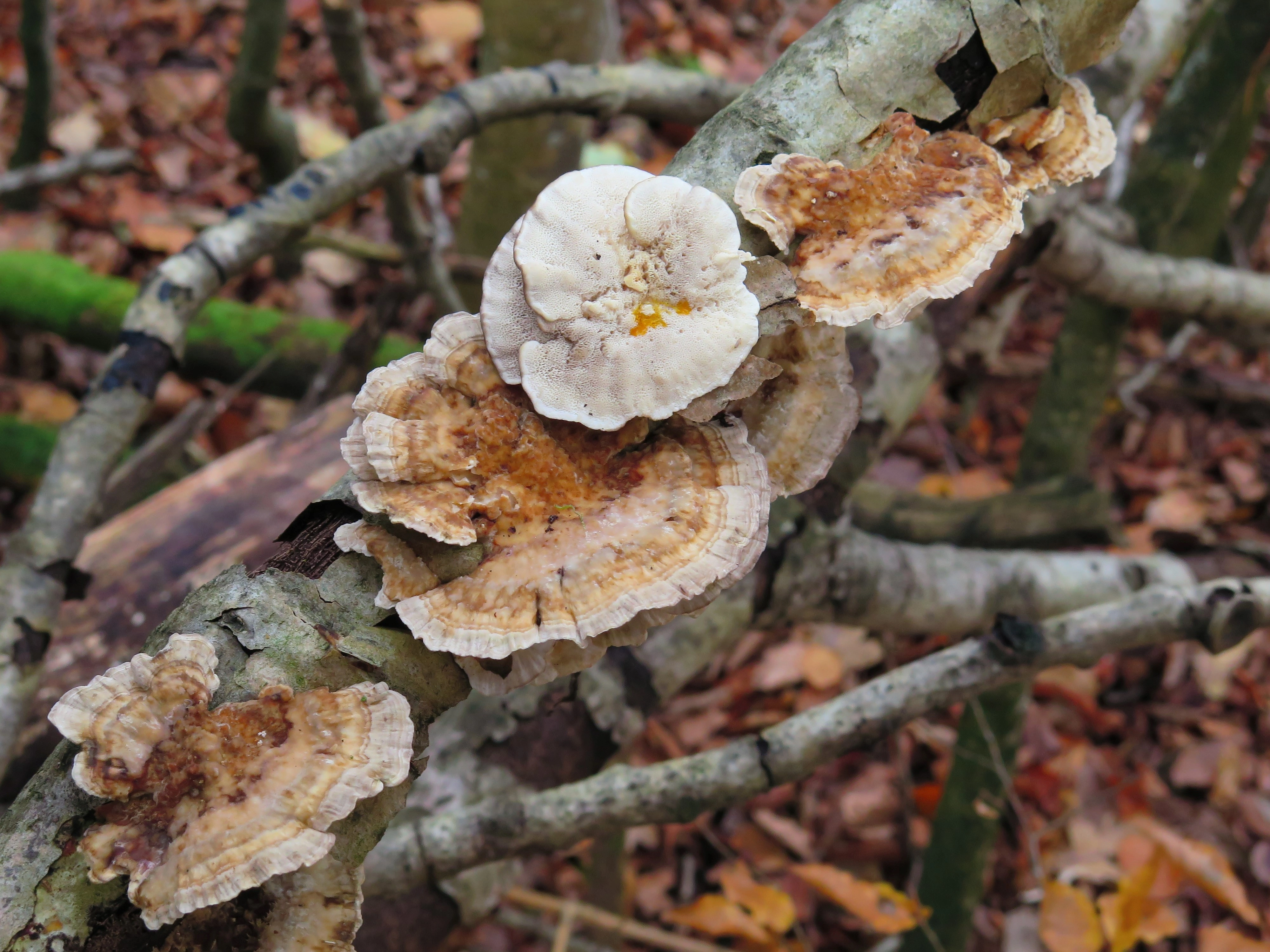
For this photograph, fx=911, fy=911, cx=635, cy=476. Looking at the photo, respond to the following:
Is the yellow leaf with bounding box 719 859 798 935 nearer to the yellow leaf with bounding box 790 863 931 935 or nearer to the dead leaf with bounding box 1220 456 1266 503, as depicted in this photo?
the yellow leaf with bounding box 790 863 931 935

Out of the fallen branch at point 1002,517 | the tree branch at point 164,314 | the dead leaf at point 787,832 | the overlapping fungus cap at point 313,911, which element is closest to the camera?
the overlapping fungus cap at point 313,911

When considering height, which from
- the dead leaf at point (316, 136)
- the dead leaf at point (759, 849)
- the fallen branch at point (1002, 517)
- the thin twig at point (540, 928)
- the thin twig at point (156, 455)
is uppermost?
the dead leaf at point (316, 136)

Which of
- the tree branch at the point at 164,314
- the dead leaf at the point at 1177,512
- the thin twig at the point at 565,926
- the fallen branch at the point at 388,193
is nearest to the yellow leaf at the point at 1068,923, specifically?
the thin twig at the point at 565,926

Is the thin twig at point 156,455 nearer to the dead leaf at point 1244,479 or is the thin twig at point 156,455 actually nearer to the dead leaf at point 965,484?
the dead leaf at point 965,484

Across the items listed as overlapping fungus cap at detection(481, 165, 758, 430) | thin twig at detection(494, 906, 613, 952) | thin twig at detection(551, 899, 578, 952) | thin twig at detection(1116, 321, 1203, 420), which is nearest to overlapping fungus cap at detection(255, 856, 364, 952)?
overlapping fungus cap at detection(481, 165, 758, 430)

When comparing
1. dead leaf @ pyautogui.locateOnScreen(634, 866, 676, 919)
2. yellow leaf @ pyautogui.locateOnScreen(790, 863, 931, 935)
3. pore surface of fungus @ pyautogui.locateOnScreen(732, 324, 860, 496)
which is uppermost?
pore surface of fungus @ pyautogui.locateOnScreen(732, 324, 860, 496)

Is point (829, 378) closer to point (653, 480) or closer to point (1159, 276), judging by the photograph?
point (653, 480)
